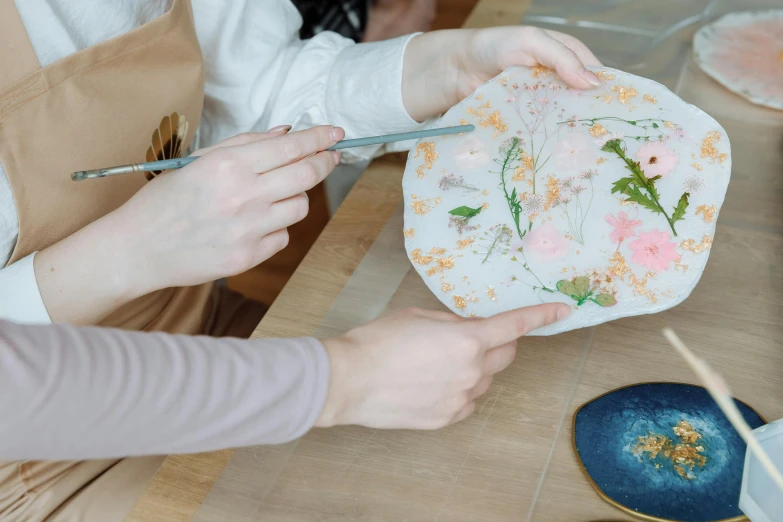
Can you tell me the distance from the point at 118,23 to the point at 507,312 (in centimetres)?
47

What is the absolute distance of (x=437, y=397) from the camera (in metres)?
0.57

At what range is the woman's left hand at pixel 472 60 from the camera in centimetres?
73

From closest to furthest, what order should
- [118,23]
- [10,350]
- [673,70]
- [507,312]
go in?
[10,350] → [507,312] → [118,23] → [673,70]

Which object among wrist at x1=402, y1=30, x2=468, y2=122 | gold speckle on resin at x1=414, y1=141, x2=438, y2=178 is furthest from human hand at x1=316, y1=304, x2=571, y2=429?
wrist at x1=402, y1=30, x2=468, y2=122

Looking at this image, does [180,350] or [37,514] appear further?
[37,514]

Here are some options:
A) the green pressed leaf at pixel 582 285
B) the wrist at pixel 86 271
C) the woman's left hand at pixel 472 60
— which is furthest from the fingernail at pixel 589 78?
the wrist at pixel 86 271

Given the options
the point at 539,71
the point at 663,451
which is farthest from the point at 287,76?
the point at 663,451

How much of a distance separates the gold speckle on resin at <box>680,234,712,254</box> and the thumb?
0.13 meters

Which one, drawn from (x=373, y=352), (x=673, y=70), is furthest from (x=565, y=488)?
(x=673, y=70)

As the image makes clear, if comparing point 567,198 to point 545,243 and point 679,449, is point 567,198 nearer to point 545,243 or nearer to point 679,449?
point 545,243

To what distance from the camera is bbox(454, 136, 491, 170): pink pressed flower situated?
0.73m

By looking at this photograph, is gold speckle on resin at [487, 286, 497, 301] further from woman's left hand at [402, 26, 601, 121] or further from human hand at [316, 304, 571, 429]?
woman's left hand at [402, 26, 601, 121]

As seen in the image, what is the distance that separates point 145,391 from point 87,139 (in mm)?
285

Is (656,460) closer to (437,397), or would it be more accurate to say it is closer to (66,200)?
(437,397)
